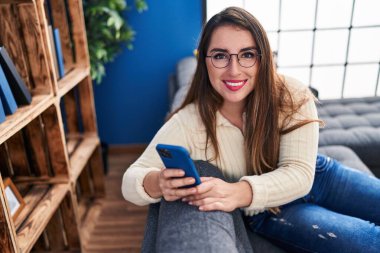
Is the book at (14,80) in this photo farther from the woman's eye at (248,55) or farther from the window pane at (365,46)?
the window pane at (365,46)

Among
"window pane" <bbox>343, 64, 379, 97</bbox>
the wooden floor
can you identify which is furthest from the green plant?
"window pane" <bbox>343, 64, 379, 97</bbox>

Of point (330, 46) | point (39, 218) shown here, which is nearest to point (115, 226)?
point (39, 218)

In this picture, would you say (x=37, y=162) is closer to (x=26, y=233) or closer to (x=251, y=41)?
(x=26, y=233)

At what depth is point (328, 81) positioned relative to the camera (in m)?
3.05

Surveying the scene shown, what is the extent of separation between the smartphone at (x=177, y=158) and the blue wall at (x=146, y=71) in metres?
1.88

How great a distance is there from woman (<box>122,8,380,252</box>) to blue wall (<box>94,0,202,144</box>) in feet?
5.04

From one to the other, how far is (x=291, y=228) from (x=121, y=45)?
198cm

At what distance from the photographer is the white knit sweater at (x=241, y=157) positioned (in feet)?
3.47

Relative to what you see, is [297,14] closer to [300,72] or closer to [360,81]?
[300,72]

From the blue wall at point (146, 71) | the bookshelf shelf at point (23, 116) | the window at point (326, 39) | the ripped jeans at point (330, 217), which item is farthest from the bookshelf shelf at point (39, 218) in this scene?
the window at point (326, 39)

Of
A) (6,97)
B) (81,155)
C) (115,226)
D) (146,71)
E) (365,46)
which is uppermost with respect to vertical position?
(6,97)

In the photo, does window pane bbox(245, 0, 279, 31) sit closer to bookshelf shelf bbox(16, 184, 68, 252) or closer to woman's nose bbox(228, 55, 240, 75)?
woman's nose bbox(228, 55, 240, 75)

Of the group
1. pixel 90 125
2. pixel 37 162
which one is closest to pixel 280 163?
pixel 37 162

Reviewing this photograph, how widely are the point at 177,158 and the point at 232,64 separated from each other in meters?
0.39
